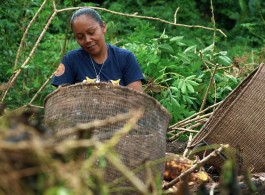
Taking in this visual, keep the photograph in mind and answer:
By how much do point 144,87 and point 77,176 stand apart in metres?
4.35

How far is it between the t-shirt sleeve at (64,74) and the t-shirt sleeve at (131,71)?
0.34m

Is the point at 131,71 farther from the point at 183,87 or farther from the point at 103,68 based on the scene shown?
the point at 183,87

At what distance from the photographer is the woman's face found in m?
4.61

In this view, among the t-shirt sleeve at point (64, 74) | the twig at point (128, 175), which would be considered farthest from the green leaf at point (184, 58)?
the twig at point (128, 175)

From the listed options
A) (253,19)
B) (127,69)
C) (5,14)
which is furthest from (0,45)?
(253,19)

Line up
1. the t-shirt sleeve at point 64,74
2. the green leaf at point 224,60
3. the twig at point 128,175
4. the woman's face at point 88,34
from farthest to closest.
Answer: the green leaf at point 224,60, the woman's face at point 88,34, the t-shirt sleeve at point 64,74, the twig at point 128,175

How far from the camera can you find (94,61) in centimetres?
463

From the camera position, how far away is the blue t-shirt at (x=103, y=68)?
14.9 ft

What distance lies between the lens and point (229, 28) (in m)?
11.7

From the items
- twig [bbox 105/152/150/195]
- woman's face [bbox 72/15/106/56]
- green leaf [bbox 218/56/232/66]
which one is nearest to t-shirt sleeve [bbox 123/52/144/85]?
woman's face [bbox 72/15/106/56]

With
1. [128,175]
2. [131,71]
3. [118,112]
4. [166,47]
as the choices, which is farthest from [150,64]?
[128,175]

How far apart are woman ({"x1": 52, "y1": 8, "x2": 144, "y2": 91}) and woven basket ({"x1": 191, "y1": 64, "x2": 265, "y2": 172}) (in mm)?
552

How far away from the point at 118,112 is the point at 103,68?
111 centimetres

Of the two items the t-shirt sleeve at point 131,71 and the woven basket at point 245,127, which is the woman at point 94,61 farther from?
the woven basket at point 245,127
